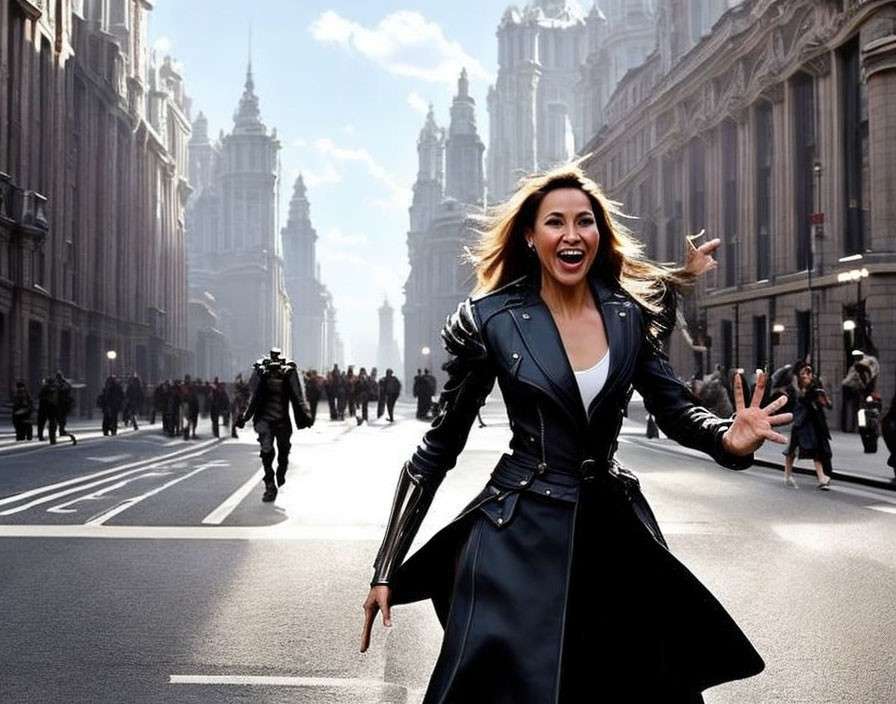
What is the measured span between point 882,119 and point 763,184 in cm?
1125

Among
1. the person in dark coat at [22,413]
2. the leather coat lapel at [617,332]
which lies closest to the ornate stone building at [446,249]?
the person in dark coat at [22,413]

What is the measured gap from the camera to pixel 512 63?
182625 millimetres

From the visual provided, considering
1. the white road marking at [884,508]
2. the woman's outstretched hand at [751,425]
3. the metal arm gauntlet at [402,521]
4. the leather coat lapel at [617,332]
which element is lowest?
the white road marking at [884,508]

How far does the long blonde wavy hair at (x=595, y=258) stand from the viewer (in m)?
3.29

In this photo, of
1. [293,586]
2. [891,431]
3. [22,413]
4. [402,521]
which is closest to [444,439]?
[402,521]

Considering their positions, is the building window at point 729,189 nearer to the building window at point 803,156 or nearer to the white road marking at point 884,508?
the building window at point 803,156

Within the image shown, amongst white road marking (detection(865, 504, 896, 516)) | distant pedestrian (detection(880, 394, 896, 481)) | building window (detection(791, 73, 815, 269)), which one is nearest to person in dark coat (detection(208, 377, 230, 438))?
building window (detection(791, 73, 815, 269))

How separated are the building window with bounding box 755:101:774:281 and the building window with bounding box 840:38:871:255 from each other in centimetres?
727

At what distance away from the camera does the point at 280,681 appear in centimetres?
533

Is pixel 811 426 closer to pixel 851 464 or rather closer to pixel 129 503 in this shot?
pixel 851 464

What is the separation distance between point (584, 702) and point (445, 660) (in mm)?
349

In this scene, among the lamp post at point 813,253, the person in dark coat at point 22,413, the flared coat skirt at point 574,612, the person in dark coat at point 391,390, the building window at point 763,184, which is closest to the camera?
the flared coat skirt at point 574,612

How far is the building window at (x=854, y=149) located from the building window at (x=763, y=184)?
7267 millimetres

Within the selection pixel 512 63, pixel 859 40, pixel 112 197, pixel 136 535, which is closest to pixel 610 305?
pixel 136 535
